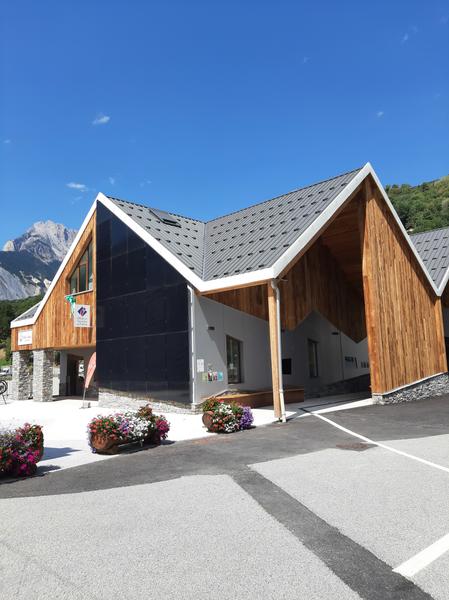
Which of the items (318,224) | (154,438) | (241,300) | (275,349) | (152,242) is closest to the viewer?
(154,438)

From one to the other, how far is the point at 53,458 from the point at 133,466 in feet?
8.07

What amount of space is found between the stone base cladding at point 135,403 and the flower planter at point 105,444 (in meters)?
6.32

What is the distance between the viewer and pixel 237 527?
16.4 ft

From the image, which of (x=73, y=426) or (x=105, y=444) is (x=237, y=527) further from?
(x=73, y=426)

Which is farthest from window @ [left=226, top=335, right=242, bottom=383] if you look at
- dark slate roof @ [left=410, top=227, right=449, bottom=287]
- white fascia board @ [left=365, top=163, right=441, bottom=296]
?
dark slate roof @ [left=410, top=227, right=449, bottom=287]

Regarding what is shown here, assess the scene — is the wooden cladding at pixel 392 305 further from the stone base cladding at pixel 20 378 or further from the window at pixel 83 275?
the stone base cladding at pixel 20 378

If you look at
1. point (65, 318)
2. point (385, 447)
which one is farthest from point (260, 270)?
point (65, 318)

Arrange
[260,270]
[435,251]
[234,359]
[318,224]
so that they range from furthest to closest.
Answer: [435,251] → [234,359] → [318,224] → [260,270]

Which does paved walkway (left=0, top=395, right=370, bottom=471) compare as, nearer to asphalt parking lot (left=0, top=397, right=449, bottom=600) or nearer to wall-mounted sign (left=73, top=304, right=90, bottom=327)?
asphalt parking lot (left=0, top=397, right=449, bottom=600)

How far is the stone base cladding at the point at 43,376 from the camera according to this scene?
25.2 m

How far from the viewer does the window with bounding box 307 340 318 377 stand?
81.3 feet

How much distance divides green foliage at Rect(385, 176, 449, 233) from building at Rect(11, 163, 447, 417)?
172 ft

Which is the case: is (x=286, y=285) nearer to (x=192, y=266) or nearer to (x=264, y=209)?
(x=264, y=209)

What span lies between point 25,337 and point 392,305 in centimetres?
2057
